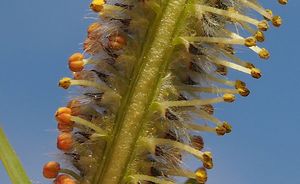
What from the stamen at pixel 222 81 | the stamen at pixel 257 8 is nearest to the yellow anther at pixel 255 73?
the stamen at pixel 222 81

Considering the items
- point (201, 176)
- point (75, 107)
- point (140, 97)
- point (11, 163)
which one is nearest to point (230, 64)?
point (140, 97)

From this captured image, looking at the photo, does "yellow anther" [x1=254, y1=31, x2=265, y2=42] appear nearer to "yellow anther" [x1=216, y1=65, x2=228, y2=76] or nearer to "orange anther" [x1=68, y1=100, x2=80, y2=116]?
"yellow anther" [x1=216, y1=65, x2=228, y2=76]

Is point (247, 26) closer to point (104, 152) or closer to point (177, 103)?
point (177, 103)

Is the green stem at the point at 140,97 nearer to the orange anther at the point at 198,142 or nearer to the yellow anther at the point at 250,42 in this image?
the orange anther at the point at 198,142

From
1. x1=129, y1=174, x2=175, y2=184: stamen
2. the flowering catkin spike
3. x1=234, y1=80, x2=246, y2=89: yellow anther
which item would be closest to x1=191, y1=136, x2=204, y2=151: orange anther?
the flowering catkin spike

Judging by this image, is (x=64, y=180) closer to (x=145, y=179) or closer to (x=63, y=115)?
(x=63, y=115)
